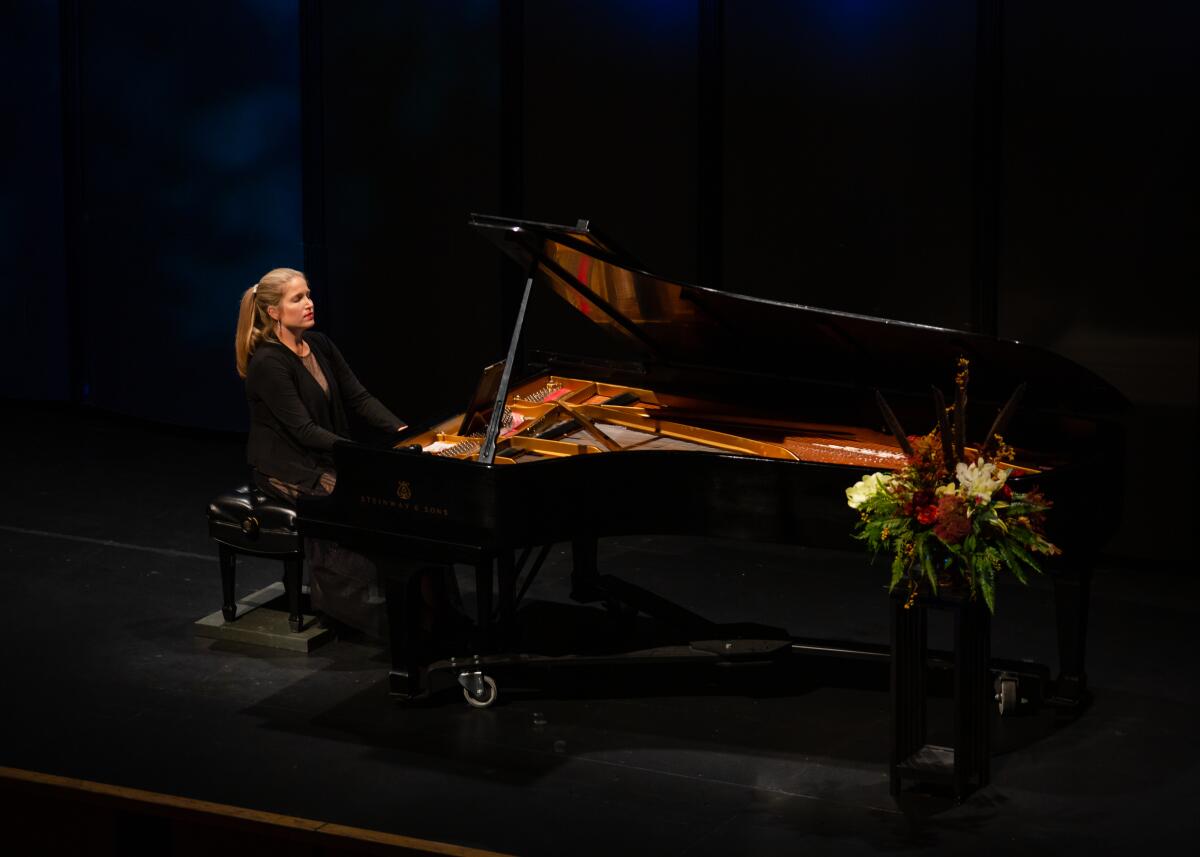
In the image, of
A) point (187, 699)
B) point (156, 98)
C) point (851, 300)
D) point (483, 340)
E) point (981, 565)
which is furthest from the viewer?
point (156, 98)

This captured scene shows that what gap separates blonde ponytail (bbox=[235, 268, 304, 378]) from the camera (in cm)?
593

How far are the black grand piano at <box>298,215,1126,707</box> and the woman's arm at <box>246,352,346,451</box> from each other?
39 cm

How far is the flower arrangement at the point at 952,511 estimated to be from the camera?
14.9 ft

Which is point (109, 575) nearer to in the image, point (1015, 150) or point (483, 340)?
point (483, 340)

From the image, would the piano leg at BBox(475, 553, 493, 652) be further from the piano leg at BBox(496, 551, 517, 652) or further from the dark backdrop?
the dark backdrop

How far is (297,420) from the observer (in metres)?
5.91

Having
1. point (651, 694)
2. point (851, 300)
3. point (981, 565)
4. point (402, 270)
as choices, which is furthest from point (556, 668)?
point (402, 270)

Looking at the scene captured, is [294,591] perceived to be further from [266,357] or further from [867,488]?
[867,488]

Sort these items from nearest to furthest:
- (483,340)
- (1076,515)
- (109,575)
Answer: (1076,515), (109,575), (483,340)

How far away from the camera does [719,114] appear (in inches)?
304

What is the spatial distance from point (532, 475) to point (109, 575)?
249cm

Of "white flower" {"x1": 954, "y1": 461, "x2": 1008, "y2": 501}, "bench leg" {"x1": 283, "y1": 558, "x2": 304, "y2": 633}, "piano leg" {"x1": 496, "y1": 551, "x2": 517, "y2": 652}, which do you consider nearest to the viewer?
"white flower" {"x1": 954, "y1": 461, "x2": 1008, "y2": 501}

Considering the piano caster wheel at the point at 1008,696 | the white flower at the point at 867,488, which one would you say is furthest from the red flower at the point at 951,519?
the piano caster wheel at the point at 1008,696

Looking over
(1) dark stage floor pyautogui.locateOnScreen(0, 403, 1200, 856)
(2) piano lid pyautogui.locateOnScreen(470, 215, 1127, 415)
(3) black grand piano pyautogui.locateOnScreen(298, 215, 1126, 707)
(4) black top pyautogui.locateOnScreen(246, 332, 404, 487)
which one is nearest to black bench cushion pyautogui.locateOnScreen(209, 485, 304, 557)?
(4) black top pyautogui.locateOnScreen(246, 332, 404, 487)
